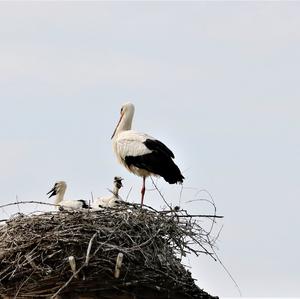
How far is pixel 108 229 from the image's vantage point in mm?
9938

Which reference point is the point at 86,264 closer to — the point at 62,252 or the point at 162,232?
the point at 62,252

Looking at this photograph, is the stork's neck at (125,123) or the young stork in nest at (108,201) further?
the stork's neck at (125,123)

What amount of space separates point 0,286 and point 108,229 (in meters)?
1.08

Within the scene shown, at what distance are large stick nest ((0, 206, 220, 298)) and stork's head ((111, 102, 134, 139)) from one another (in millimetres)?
3096

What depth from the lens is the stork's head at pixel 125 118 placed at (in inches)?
530

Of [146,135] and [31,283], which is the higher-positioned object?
[146,135]

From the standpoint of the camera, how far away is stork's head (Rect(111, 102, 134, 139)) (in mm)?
13461

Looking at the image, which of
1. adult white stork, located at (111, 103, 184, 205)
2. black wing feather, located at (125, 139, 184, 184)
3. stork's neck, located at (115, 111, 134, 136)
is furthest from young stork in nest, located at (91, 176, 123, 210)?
stork's neck, located at (115, 111, 134, 136)

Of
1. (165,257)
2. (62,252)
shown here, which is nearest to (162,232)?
(165,257)

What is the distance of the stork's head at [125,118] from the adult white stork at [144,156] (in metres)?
0.23

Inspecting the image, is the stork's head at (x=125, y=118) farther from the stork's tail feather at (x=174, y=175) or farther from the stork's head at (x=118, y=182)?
the stork's tail feather at (x=174, y=175)

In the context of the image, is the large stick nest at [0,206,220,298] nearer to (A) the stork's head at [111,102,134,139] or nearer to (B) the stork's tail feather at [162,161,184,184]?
(B) the stork's tail feather at [162,161,184,184]

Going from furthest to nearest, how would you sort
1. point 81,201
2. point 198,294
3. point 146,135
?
point 146,135, point 81,201, point 198,294

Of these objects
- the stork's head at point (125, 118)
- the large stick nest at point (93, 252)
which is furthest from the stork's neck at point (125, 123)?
the large stick nest at point (93, 252)
